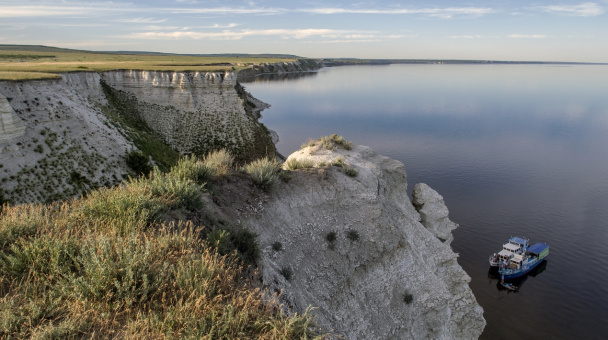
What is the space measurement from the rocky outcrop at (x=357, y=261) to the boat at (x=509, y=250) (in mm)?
11355

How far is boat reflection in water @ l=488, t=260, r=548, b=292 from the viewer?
25478 millimetres

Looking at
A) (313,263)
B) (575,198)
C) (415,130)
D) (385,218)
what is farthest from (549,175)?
(313,263)

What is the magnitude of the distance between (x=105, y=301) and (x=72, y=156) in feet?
69.6

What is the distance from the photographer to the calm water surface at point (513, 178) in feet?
77.5

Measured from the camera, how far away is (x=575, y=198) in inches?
1467

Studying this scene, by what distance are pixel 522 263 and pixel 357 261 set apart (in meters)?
19.1

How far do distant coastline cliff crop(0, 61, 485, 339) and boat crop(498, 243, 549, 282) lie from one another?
15.2 feet

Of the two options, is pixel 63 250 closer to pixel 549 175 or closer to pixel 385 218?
pixel 385 218

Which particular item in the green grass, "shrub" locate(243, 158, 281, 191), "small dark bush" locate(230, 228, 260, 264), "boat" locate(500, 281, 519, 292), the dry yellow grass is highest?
the dry yellow grass

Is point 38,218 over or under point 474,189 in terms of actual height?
over

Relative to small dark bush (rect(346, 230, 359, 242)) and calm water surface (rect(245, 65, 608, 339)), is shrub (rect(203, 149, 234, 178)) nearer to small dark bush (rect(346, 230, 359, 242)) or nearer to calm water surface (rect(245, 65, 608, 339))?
small dark bush (rect(346, 230, 359, 242))

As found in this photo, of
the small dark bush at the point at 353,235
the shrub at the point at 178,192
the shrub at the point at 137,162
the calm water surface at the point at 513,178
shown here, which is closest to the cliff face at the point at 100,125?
the shrub at the point at 137,162

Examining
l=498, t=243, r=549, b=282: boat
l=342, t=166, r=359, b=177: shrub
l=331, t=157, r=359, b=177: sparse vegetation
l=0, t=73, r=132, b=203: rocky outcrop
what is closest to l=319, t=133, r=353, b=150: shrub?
l=331, t=157, r=359, b=177: sparse vegetation

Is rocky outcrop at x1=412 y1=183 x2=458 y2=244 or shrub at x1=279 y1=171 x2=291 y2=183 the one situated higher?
shrub at x1=279 y1=171 x2=291 y2=183
